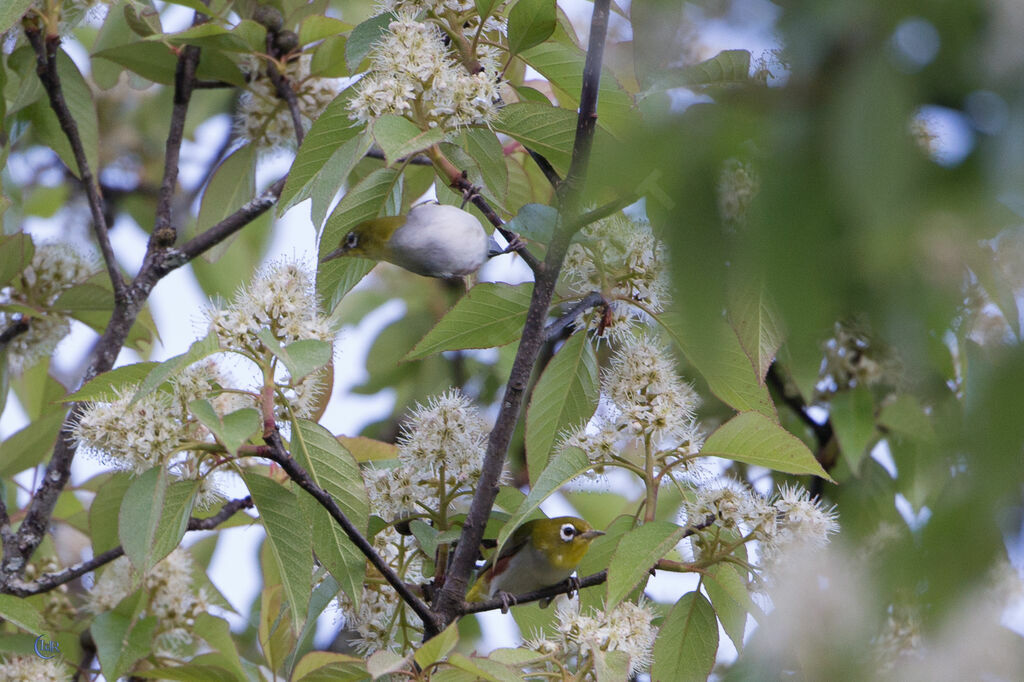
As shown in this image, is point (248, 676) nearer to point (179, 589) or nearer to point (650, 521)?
point (179, 589)

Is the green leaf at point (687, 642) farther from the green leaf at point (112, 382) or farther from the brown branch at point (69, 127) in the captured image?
the brown branch at point (69, 127)

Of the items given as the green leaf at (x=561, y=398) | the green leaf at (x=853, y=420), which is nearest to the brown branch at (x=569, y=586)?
the green leaf at (x=561, y=398)

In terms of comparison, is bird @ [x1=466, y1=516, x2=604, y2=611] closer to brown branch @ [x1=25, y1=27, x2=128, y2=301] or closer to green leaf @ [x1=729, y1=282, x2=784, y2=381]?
green leaf @ [x1=729, y1=282, x2=784, y2=381]

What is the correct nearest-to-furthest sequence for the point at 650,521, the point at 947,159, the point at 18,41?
the point at 947,159
the point at 650,521
the point at 18,41

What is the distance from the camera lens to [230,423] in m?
1.39

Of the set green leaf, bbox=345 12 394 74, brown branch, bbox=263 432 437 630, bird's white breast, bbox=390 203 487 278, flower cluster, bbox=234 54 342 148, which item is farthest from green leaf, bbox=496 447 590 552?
flower cluster, bbox=234 54 342 148

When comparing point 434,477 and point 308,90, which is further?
point 308,90

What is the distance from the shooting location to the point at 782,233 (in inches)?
28.2

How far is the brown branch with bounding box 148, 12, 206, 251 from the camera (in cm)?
242

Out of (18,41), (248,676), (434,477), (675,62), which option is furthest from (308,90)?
(675,62)

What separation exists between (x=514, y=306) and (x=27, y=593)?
4.00 feet

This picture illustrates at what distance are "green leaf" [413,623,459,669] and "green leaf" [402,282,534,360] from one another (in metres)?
0.52

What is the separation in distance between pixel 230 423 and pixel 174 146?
133 cm

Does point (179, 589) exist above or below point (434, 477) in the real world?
below
